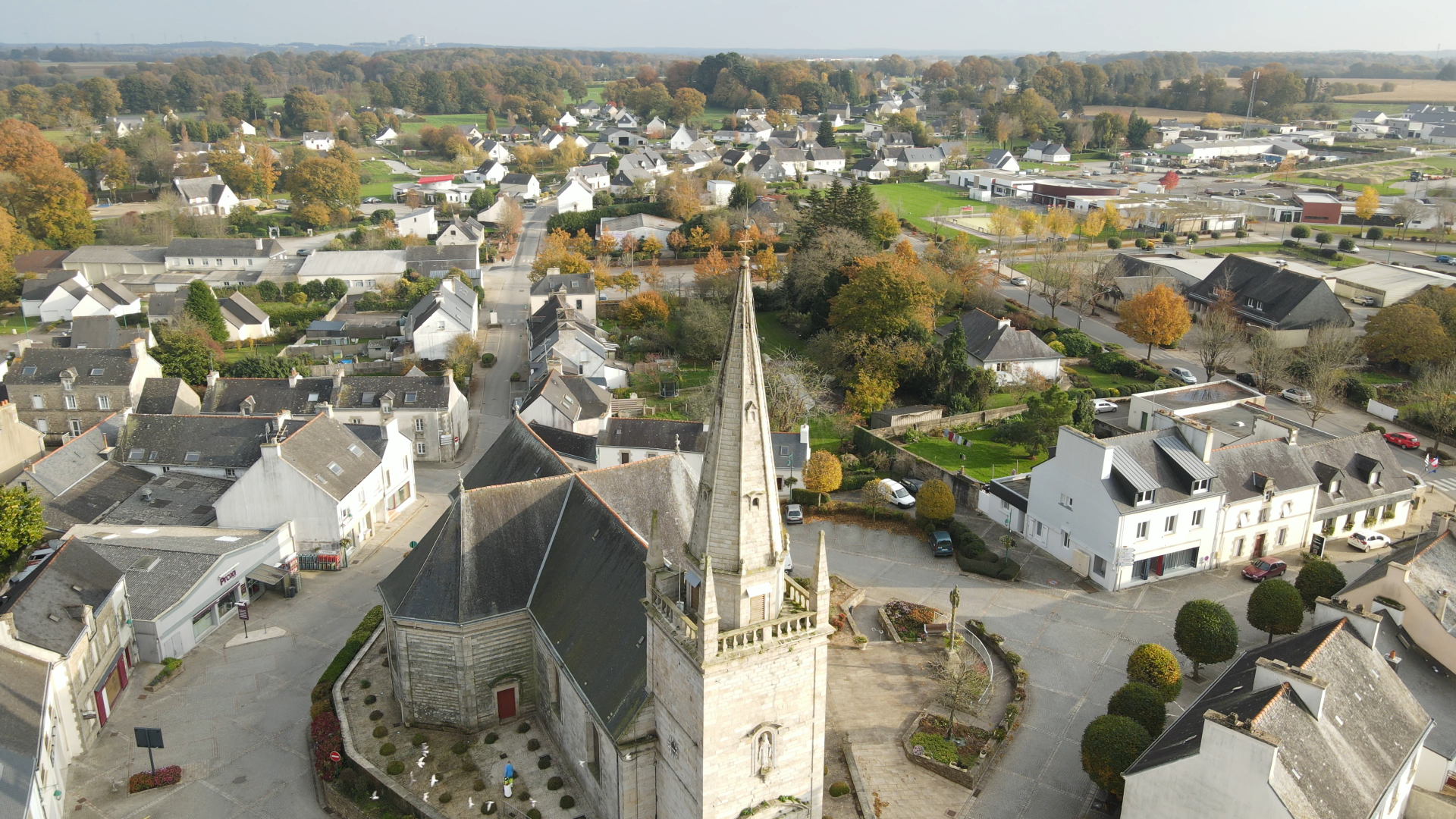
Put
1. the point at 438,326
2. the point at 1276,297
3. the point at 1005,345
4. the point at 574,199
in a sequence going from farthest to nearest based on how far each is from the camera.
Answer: the point at 574,199 → the point at 1276,297 → the point at 438,326 → the point at 1005,345

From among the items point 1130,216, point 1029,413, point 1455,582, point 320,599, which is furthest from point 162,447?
point 1130,216

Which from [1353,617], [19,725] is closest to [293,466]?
[19,725]

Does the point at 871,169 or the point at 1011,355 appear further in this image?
the point at 871,169

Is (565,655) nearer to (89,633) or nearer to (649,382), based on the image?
(89,633)

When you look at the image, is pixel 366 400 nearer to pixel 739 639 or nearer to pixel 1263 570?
pixel 739 639

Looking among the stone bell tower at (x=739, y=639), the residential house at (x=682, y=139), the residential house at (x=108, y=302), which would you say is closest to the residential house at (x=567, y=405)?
the stone bell tower at (x=739, y=639)

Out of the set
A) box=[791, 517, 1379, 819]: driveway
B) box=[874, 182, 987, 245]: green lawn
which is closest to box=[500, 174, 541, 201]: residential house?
box=[874, 182, 987, 245]: green lawn

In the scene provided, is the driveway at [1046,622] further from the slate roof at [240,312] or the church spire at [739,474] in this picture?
the slate roof at [240,312]
